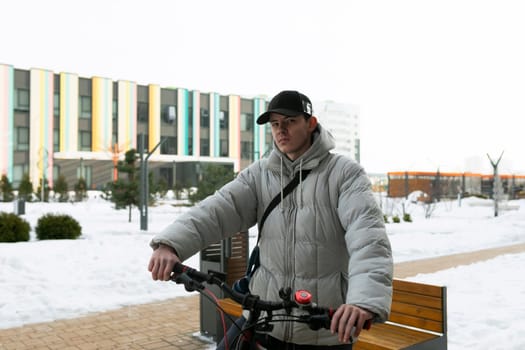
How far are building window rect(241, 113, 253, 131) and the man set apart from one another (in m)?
59.9

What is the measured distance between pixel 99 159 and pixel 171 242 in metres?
52.2

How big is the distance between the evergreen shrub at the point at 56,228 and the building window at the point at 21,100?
123ft

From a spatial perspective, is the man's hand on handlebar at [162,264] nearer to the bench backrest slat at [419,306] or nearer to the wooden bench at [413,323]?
the wooden bench at [413,323]

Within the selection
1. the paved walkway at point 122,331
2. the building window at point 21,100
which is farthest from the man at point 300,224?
the building window at point 21,100

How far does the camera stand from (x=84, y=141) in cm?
5153

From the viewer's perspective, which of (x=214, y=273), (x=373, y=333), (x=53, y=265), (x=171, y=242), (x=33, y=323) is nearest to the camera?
(x=214, y=273)

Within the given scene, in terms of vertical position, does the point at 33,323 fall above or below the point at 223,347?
below

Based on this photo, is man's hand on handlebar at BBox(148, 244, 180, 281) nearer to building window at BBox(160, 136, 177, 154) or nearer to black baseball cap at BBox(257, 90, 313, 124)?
black baseball cap at BBox(257, 90, 313, 124)

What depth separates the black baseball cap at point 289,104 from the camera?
2.24 m

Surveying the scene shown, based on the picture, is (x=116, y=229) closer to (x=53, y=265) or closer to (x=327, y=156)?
(x=53, y=265)

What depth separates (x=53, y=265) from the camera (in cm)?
996

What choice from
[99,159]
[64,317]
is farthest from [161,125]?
[64,317]

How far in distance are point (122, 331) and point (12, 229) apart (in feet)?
28.8

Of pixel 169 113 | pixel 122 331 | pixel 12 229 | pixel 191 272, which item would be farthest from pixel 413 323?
pixel 169 113
